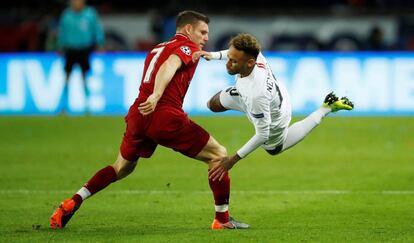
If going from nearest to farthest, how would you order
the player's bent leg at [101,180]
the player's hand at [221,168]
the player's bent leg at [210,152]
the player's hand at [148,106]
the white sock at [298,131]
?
the player's hand at [148,106]
the player's hand at [221,168]
the player's bent leg at [210,152]
the player's bent leg at [101,180]
the white sock at [298,131]

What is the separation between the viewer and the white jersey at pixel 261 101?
8.78 m

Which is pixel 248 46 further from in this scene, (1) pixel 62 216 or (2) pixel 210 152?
(1) pixel 62 216

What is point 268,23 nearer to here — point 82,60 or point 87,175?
point 82,60

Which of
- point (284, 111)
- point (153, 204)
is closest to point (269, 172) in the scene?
point (153, 204)

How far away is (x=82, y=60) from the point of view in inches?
804

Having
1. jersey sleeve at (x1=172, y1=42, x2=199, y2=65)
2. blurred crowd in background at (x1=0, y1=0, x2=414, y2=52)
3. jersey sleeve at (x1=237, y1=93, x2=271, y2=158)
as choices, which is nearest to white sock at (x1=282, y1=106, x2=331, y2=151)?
jersey sleeve at (x1=237, y1=93, x2=271, y2=158)

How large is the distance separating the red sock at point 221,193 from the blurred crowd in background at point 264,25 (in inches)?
659

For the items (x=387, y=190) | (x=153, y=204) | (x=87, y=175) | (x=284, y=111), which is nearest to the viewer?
(x=284, y=111)

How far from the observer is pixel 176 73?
8.98 metres

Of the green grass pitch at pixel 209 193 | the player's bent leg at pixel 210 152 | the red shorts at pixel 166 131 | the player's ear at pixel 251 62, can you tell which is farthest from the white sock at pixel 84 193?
the player's ear at pixel 251 62

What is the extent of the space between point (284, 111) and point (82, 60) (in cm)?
1141

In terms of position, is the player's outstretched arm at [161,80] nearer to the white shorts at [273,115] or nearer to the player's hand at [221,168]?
the player's hand at [221,168]

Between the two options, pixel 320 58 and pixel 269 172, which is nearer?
pixel 269 172

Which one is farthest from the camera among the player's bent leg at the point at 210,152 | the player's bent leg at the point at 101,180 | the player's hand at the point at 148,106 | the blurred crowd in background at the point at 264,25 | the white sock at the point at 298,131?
the blurred crowd in background at the point at 264,25
